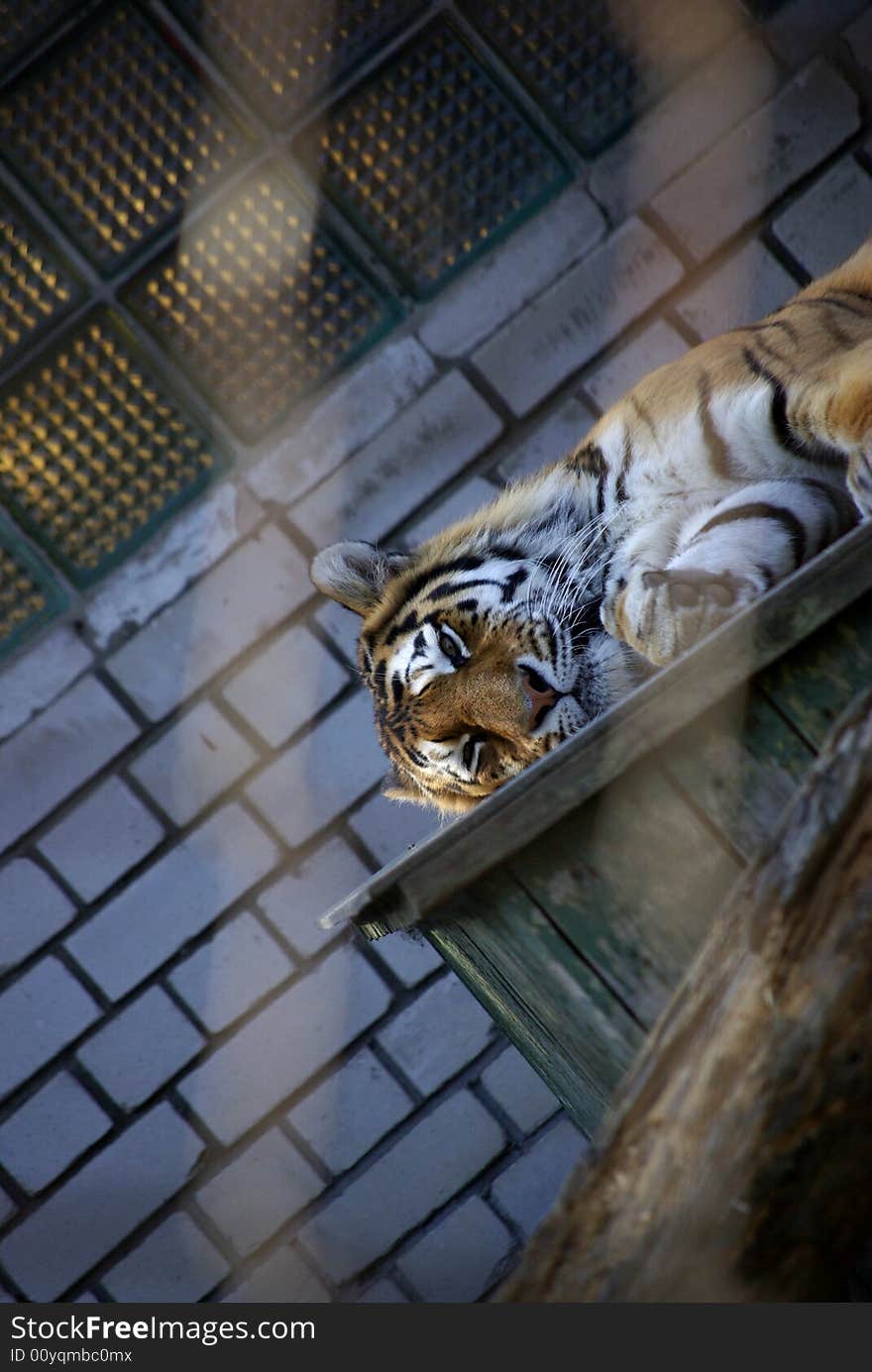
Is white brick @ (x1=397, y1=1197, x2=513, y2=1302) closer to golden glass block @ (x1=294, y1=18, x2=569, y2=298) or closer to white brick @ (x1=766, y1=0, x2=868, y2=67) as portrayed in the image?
golden glass block @ (x1=294, y1=18, x2=569, y2=298)

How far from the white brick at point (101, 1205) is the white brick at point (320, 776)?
660 mm

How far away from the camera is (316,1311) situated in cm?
83

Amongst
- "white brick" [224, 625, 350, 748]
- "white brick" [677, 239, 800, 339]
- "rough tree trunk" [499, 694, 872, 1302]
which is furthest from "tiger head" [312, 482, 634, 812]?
"white brick" [677, 239, 800, 339]

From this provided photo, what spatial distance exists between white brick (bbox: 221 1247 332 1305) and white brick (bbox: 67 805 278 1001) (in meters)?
0.64

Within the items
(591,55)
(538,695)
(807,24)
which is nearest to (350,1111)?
(538,695)

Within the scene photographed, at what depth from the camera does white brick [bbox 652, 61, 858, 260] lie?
255 centimetres

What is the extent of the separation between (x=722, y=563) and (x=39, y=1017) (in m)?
1.96

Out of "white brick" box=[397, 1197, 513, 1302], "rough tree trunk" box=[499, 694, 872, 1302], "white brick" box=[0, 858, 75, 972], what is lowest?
"white brick" box=[397, 1197, 513, 1302]

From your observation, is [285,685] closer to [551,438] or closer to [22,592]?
[22,592]

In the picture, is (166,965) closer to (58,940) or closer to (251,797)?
(58,940)

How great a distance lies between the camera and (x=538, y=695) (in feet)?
4.25

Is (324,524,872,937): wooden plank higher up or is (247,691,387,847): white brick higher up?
Answer: (247,691,387,847): white brick

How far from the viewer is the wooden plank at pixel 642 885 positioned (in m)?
0.83

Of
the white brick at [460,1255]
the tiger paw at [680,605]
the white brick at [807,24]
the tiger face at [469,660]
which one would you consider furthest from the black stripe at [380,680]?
the white brick at [807,24]
